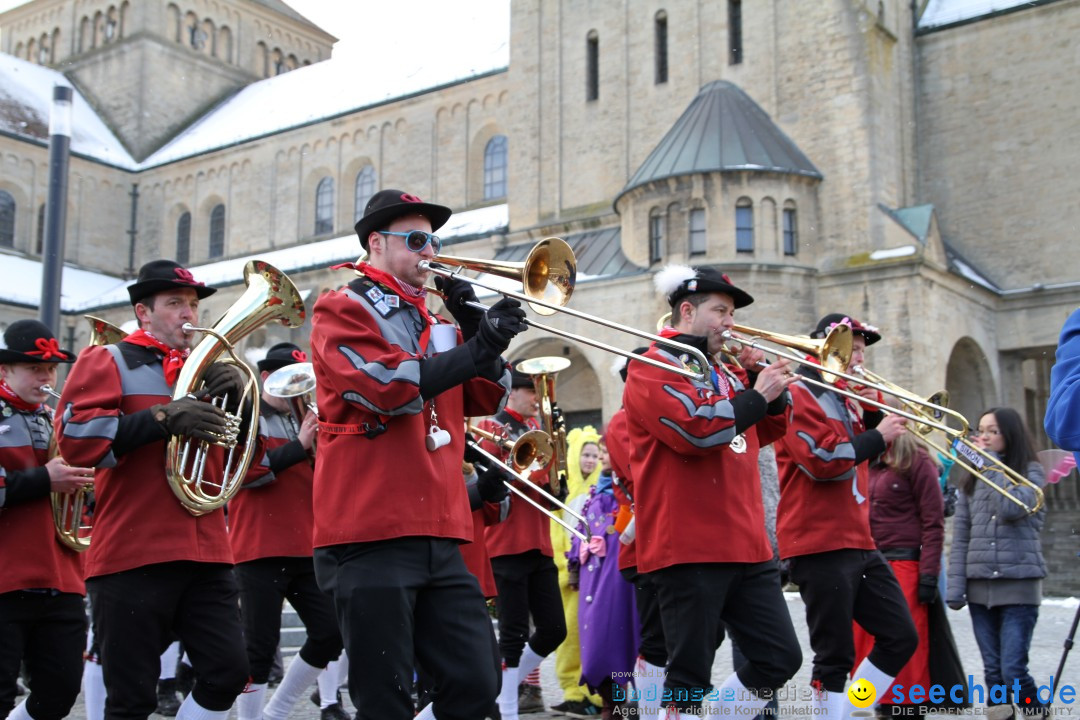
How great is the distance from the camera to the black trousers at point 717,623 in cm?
530

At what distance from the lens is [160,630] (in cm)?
519

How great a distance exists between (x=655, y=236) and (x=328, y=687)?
20167 millimetres

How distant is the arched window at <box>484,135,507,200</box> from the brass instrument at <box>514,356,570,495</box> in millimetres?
29679

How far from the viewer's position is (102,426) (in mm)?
5164

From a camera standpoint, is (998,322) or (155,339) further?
(998,322)

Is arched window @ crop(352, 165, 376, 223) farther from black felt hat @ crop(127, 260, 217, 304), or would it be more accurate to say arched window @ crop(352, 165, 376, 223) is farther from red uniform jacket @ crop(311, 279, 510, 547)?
red uniform jacket @ crop(311, 279, 510, 547)

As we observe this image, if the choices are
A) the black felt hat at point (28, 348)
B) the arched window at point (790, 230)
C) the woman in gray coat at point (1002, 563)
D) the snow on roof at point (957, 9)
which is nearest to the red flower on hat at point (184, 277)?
the black felt hat at point (28, 348)

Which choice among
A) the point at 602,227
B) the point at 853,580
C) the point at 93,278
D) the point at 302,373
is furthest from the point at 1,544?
the point at 93,278

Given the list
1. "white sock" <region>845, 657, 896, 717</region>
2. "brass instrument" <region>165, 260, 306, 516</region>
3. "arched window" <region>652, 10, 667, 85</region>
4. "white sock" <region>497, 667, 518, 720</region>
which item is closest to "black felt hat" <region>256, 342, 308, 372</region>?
"brass instrument" <region>165, 260, 306, 516</region>

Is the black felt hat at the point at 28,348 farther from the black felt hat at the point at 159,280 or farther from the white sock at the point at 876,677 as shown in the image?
A: the white sock at the point at 876,677

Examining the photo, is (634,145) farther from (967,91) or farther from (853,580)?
(853,580)

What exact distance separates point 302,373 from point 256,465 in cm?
74

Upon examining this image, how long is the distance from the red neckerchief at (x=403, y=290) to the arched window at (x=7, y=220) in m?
44.5

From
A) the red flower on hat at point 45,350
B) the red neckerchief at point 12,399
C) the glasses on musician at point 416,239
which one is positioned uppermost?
the glasses on musician at point 416,239
